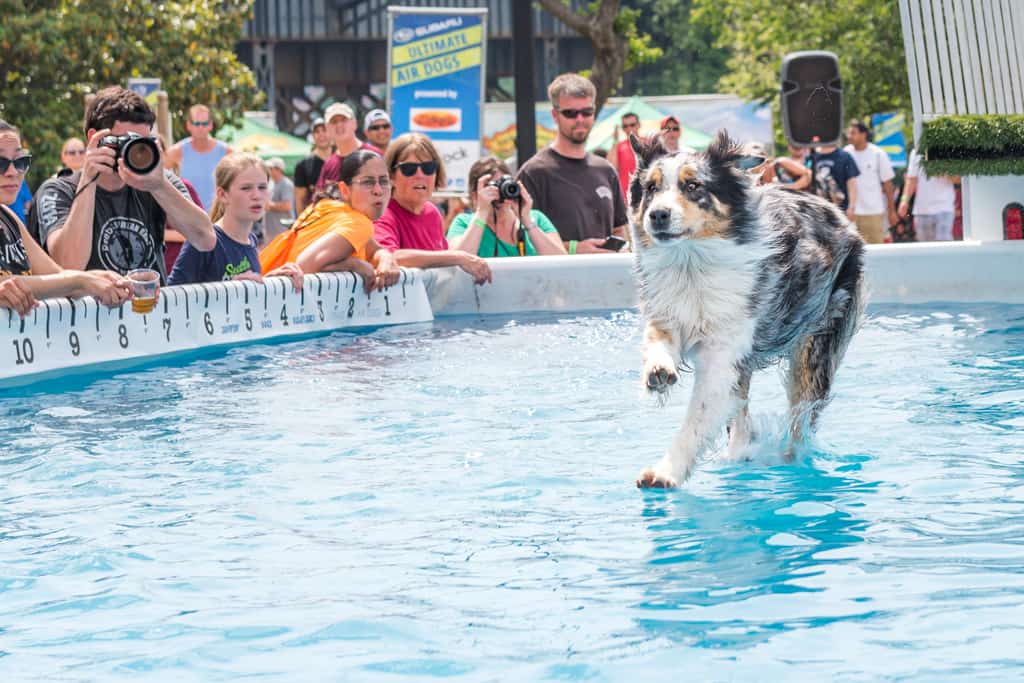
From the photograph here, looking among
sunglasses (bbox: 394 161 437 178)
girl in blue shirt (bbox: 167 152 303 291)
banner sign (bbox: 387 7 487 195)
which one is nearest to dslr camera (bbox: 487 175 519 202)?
sunglasses (bbox: 394 161 437 178)

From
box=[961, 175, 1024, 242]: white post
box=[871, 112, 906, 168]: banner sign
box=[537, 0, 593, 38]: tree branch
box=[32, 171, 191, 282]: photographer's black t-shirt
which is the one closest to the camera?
box=[32, 171, 191, 282]: photographer's black t-shirt

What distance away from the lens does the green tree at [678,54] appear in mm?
47156

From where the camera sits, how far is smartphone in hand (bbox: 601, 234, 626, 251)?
10953mm

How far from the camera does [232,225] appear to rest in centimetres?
936

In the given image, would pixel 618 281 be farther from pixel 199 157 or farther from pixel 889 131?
pixel 889 131

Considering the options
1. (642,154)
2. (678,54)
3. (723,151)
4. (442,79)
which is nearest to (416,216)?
(642,154)

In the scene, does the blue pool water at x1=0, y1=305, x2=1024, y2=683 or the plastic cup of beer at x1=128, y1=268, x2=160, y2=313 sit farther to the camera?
the plastic cup of beer at x1=128, y1=268, x2=160, y2=313

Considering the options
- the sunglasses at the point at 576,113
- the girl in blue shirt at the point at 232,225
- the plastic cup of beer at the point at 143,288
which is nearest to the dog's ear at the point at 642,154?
the plastic cup of beer at the point at 143,288

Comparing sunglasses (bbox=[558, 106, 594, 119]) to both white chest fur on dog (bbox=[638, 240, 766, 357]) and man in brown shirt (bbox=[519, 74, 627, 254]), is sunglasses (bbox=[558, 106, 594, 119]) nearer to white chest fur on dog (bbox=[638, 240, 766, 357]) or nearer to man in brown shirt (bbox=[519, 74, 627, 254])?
man in brown shirt (bbox=[519, 74, 627, 254])

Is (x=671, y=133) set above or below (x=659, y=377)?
above

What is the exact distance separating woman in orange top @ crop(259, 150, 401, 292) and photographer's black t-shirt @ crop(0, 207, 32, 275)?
2.41 metres

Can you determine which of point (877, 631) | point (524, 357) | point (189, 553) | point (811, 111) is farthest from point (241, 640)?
point (811, 111)

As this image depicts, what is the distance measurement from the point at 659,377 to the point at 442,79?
12.4 metres

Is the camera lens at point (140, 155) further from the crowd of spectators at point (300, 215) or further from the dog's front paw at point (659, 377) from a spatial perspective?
the dog's front paw at point (659, 377)
